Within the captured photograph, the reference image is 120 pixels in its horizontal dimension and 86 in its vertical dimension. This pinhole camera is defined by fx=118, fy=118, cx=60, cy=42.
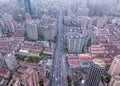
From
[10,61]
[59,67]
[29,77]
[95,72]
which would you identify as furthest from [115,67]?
[10,61]

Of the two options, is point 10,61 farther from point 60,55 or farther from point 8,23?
point 8,23

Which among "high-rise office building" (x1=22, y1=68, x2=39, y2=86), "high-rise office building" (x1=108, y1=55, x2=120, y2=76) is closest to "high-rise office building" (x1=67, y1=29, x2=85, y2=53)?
"high-rise office building" (x1=108, y1=55, x2=120, y2=76)

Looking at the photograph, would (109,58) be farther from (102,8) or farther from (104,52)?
(102,8)

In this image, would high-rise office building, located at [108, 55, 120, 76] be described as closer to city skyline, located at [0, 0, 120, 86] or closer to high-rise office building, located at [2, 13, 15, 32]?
city skyline, located at [0, 0, 120, 86]

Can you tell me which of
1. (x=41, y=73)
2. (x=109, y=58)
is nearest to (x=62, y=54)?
(x=41, y=73)

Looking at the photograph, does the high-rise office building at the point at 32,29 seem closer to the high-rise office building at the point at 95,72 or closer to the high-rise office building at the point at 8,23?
the high-rise office building at the point at 8,23

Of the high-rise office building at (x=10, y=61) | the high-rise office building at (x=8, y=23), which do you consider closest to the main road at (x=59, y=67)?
the high-rise office building at (x=10, y=61)
